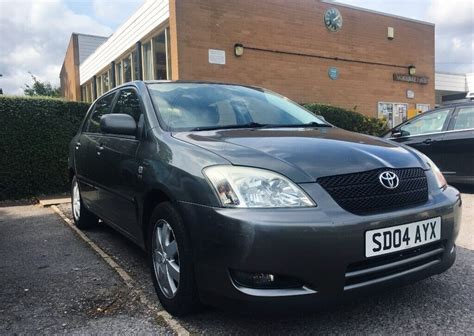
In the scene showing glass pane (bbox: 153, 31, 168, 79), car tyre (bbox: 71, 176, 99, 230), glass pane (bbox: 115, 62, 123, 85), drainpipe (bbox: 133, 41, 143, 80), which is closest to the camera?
car tyre (bbox: 71, 176, 99, 230)

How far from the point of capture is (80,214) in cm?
528

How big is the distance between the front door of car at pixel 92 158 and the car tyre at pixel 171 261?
4.42ft

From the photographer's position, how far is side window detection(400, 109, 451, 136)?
7340 mm

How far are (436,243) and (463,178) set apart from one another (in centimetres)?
490

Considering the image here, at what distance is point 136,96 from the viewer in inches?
148

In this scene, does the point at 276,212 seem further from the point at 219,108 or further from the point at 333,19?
the point at 333,19

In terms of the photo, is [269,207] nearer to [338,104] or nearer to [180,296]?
[180,296]

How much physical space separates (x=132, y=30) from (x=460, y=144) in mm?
10409

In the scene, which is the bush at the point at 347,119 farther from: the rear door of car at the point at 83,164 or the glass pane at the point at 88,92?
the glass pane at the point at 88,92

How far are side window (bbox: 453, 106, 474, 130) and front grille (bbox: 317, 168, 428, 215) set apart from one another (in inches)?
200

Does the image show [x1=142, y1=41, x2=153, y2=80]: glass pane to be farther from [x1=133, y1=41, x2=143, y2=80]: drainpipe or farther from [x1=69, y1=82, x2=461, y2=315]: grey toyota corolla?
[x1=69, y1=82, x2=461, y2=315]: grey toyota corolla

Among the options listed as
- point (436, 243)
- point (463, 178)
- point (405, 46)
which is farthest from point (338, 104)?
point (436, 243)

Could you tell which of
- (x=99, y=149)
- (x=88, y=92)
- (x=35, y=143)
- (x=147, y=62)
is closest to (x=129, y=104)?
(x=99, y=149)

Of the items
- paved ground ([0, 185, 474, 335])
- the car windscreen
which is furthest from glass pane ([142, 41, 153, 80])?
paved ground ([0, 185, 474, 335])
